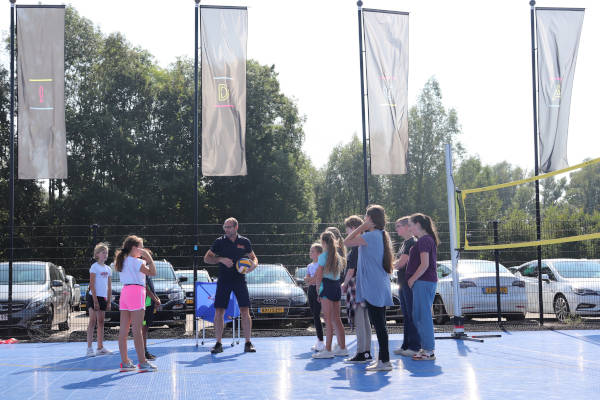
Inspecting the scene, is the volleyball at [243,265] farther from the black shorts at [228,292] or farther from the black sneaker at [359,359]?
the black sneaker at [359,359]

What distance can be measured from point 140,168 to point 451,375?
29253mm

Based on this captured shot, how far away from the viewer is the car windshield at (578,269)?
550 inches

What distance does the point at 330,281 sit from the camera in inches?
350

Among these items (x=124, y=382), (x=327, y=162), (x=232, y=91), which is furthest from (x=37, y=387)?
(x=327, y=162)

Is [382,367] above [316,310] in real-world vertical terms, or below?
below

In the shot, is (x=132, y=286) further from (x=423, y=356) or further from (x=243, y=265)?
(x=423, y=356)

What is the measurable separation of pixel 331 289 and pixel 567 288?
7.22 m

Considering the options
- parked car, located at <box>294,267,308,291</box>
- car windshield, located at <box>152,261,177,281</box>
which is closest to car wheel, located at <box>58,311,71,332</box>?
car windshield, located at <box>152,261,177,281</box>

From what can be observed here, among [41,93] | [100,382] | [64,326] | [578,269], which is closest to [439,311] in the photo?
[578,269]

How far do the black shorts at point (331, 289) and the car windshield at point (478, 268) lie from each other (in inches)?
235

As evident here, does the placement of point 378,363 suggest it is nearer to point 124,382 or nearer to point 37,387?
point 124,382

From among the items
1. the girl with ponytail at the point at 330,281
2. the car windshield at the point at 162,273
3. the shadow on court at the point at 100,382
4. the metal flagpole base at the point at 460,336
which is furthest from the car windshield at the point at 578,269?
the shadow on court at the point at 100,382

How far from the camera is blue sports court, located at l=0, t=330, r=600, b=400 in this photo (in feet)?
21.2

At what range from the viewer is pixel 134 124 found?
34.2 metres
